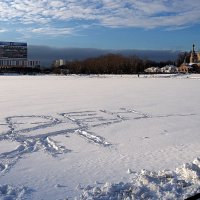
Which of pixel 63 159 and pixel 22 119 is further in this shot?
pixel 22 119

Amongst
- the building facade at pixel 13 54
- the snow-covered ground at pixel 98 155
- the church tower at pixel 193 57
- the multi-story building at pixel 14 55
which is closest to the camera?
the snow-covered ground at pixel 98 155

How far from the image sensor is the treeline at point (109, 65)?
116m

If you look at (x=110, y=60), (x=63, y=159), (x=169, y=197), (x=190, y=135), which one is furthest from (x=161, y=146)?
(x=110, y=60)

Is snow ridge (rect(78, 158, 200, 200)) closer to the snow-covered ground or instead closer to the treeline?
the snow-covered ground

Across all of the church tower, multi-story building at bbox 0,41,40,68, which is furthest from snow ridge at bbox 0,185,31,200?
multi-story building at bbox 0,41,40,68

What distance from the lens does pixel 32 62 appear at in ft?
523

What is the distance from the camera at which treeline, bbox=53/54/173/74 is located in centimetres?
11581

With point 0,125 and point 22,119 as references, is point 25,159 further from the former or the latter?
point 22,119

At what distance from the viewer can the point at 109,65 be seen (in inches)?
4801

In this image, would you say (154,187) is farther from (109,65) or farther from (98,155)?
(109,65)

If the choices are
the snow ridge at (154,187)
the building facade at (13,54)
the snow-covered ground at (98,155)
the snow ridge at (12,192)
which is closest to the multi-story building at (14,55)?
the building facade at (13,54)

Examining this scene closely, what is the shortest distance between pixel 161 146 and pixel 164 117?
5206 millimetres

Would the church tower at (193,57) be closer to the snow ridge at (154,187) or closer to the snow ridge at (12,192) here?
the snow ridge at (154,187)

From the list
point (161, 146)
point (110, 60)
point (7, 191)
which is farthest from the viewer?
point (110, 60)
